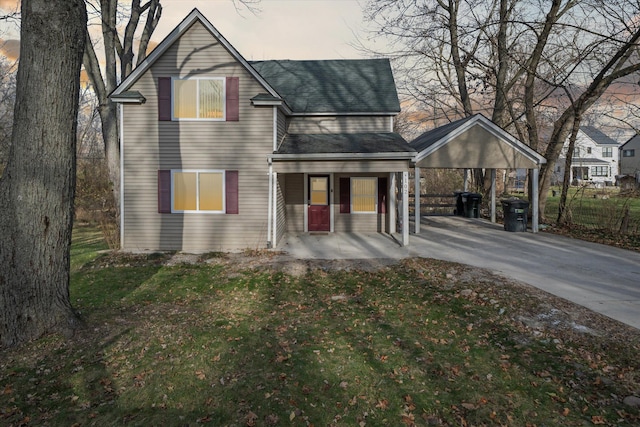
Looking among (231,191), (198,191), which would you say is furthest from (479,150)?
(198,191)

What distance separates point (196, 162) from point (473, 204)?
13.3 metres

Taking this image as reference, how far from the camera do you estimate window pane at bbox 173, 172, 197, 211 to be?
1210 centimetres

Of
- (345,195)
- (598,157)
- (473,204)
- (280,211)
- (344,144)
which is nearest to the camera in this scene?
(344,144)

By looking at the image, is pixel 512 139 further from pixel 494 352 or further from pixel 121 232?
pixel 121 232

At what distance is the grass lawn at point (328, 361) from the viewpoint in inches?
151

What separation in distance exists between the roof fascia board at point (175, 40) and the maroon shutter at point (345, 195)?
426 centimetres

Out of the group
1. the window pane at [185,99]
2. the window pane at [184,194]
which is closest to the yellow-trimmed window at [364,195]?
the window pane at [184,194]

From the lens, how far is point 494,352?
5.04m

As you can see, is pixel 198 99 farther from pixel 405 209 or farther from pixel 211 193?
pixel 405 209

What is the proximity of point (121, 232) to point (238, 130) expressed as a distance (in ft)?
15.9

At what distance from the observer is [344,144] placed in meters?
12.9

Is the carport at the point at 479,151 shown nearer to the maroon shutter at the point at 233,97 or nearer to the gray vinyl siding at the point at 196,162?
the gray vinyl siding at the point at 196,162

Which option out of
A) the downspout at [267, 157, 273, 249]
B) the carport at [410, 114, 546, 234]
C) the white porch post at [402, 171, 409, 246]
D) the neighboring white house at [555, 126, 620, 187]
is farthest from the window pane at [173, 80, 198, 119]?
the neighboring white house at [555, 126, 620, 187]

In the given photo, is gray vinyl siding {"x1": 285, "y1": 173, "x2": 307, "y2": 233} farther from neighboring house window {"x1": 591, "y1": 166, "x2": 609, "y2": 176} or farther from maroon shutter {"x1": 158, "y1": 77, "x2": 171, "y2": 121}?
neighboring house window {"x1": 591, "y1": 166, "x2": 609, "y2": 176}
